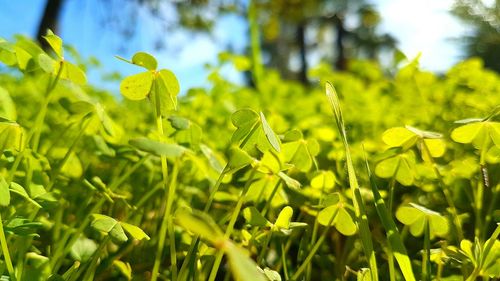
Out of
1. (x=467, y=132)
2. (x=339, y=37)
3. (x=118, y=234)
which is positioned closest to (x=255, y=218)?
(x=118, y=234)

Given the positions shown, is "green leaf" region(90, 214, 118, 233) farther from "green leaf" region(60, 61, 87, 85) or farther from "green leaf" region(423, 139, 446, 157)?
"green leaf" region(423, 139, 446, 157)

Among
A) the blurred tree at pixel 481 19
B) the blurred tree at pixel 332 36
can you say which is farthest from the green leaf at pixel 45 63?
the blurred tree at pixel 332 36

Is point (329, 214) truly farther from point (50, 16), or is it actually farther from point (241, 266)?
point (50, 16)

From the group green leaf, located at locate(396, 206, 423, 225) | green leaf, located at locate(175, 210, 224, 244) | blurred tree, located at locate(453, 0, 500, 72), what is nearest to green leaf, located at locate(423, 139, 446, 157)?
green leaf, located at locate(396, 206, 423, 225)

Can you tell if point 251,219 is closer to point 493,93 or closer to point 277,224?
point 277,224

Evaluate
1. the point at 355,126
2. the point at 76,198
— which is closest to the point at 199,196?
the point at 76,198
